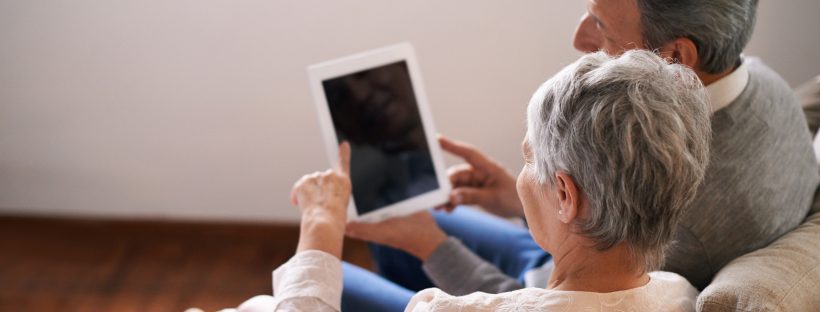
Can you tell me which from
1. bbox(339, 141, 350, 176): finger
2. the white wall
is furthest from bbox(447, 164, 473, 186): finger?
the white wall

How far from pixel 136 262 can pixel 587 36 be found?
152 centimetres

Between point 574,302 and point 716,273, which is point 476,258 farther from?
point 574,302

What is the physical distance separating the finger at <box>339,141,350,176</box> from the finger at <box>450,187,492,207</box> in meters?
0.29

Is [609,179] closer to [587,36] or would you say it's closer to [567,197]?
[567,197]

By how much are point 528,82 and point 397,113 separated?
71cm

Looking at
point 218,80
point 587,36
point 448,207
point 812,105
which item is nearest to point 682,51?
point 587,36

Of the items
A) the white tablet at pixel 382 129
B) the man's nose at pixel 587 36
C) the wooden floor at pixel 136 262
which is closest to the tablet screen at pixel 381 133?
the white tablet at pixel 382 129

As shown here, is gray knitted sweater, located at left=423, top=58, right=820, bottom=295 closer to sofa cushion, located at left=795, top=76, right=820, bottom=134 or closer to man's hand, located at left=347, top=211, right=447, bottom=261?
sofa cushion, located at left=795, top=76, right=820, bottom=134

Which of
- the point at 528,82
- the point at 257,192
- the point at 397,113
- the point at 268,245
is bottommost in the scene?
the point at 268,245

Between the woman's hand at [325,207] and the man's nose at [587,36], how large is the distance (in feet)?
1.54

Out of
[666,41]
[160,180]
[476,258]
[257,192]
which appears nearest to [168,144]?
[160,180]

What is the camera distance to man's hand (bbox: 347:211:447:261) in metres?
1.60

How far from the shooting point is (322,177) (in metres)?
1.47

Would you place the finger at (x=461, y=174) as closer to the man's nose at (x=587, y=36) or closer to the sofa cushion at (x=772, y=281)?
the man's nose at (x=587, y=36)
